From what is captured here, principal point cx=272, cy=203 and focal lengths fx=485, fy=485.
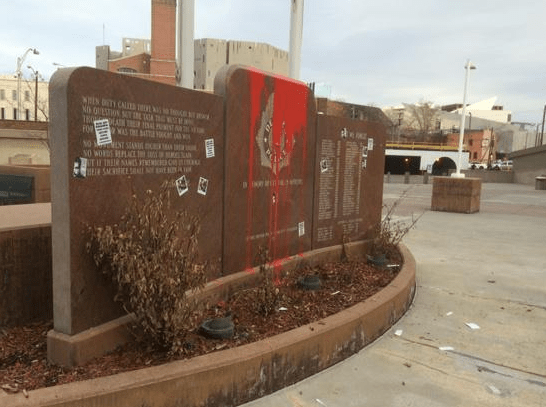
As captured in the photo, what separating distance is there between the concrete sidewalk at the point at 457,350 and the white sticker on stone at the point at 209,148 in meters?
2.07

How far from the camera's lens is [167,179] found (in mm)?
3838

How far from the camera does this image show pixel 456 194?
596 inches

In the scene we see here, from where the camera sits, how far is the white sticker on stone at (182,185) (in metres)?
3.98

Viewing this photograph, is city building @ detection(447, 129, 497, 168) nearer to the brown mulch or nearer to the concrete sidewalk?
the concrete sidewalk

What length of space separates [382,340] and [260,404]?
1637 mm

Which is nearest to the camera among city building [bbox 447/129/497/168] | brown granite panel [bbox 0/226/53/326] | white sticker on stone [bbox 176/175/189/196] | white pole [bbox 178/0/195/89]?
brown granite panel [bbox 0/226/53/326]

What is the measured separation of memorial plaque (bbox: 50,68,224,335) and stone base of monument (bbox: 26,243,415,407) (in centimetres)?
63

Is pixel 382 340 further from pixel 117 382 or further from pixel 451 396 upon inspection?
pixel 117 382

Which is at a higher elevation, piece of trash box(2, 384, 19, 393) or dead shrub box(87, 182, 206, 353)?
dead shrub box(87, 182, 206, 353)

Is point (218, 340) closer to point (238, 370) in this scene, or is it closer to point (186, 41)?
point (238, 370)

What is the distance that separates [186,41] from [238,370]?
5.98m

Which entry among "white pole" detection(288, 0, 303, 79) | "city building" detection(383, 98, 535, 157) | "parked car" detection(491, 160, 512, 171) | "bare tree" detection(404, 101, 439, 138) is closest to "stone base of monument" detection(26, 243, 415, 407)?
"white pole" detection(288, 0, 303, 79)

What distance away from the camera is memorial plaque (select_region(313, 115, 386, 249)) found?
6.28 m

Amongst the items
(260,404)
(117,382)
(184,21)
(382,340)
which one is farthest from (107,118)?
(184,21)
